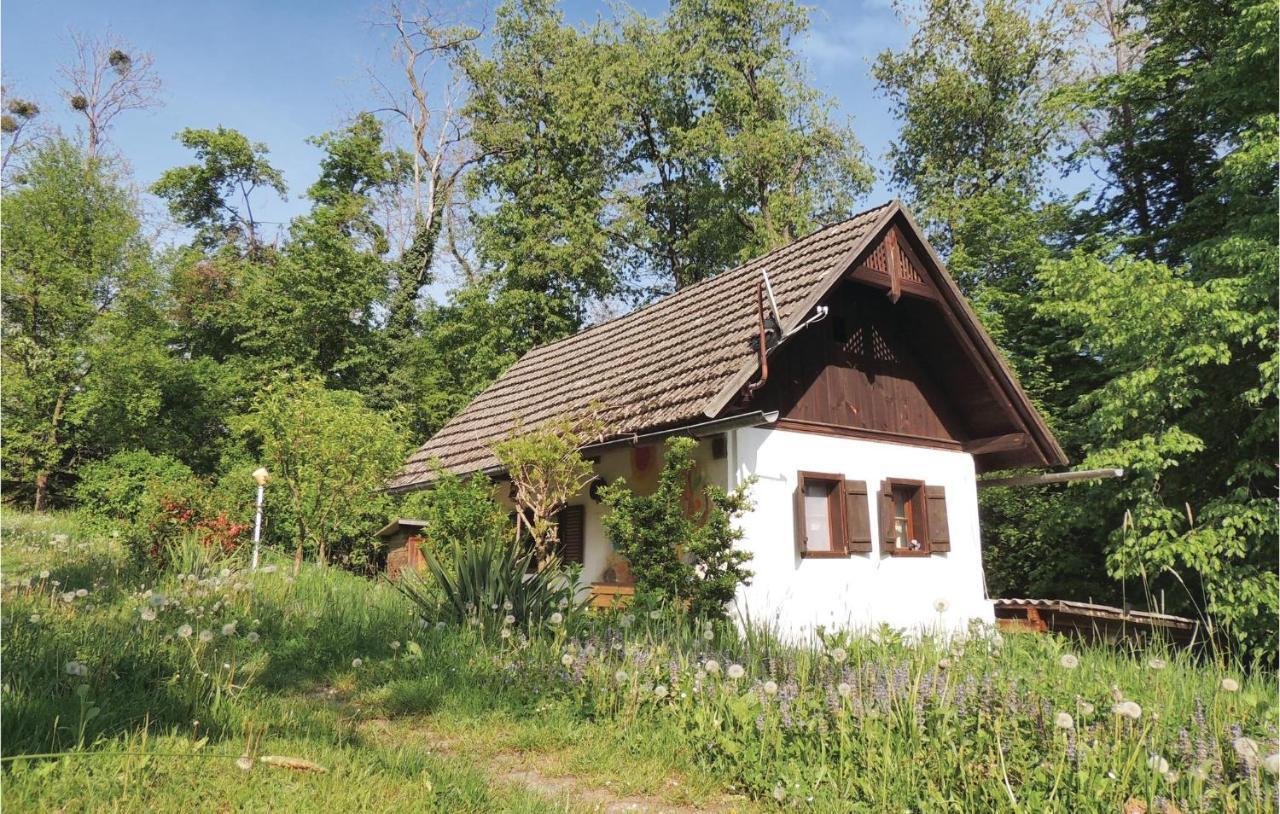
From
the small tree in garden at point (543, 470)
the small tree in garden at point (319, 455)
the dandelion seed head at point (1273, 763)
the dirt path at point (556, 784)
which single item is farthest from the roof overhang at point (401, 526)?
the dandelion seed head at point (1273, 763)

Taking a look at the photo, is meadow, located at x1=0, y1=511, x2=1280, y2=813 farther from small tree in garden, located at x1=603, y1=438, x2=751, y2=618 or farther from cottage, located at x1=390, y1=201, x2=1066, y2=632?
cottage, located at x1=390, y1=201, x2=1066, y2=632

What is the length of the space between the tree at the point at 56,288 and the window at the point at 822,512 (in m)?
20.2

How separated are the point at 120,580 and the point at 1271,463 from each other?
54.3 ft

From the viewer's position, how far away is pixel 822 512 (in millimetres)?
10484

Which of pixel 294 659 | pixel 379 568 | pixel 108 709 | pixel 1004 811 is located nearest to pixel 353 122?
pixel 379 568

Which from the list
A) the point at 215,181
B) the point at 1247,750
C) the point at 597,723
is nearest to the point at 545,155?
the point at 215,181

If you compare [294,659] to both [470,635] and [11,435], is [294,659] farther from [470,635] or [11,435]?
[11,435]

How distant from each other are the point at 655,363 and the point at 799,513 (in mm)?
3109

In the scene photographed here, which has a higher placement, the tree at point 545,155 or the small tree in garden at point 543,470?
the tree at point 545,155

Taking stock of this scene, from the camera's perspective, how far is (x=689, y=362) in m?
10.5

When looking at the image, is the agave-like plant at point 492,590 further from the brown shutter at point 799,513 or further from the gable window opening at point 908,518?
the gable window opening at point 908,518

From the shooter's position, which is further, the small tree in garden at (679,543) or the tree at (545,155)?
the tree at (545,155)

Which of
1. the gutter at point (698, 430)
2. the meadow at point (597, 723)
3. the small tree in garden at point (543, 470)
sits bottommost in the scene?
the meadow at point (597, 723)

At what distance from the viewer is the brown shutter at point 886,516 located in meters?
10.9
